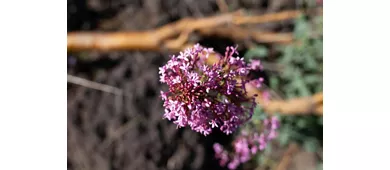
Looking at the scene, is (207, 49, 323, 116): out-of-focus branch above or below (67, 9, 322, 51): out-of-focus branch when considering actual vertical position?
below

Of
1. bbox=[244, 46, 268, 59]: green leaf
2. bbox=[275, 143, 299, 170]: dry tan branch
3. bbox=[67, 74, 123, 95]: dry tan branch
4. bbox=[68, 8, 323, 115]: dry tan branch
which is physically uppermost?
bbox=[68, 8, 323, 115]: dry tan branch

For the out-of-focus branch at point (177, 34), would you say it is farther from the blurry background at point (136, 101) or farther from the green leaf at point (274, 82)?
the green leaf at point (274, 82)

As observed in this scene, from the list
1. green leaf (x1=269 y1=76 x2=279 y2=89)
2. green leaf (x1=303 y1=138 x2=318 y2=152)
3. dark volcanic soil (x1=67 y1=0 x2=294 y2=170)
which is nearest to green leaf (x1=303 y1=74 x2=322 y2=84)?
green leaf (x1=269 y1=76 x2=279 y2=89)

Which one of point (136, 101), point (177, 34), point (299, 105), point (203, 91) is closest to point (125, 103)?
point (136, 101)

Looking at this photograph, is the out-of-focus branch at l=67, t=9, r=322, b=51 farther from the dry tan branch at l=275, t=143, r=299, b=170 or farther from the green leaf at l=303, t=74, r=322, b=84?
the dry tan branch at l=275, t=143, r=299, b=170

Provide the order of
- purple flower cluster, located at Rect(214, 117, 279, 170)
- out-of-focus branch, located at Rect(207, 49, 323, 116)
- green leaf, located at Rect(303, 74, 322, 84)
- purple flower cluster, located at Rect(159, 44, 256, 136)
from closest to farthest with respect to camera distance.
A: purple flower cluster, located at Rect(159, 44, 256, 136)
purple flower cluster, located at Rect(214, 117, 279, 170)
out-of-focus branch, located at Rect(207, 49, 323, 116)
green leaf, located at Rect(303, 74, 322, 84)

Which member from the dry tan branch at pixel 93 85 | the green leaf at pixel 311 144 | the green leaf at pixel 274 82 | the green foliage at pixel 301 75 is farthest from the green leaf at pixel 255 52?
the dry tan branch at pixel 93 85
